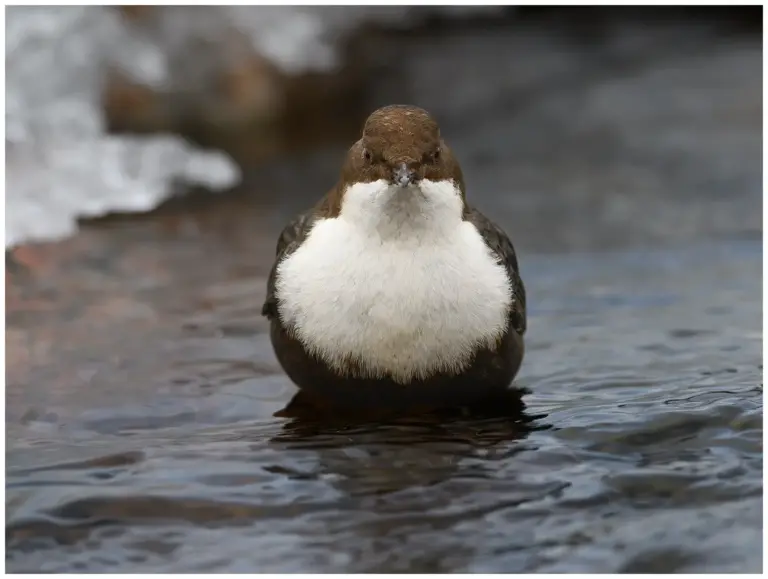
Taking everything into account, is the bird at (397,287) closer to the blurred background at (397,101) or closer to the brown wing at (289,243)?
the brown wing at (289,243)

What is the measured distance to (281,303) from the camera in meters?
4.32

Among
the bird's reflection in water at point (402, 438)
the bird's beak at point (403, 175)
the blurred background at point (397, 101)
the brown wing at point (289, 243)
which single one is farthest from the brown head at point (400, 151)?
the blurred background at point (397, 101)

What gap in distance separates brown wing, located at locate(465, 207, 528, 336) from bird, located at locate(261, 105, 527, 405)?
0.10 metres

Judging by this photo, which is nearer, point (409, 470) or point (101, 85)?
point (409, 470)

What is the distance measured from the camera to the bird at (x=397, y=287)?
4.08 m

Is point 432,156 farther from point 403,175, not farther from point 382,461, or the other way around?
point 382,461

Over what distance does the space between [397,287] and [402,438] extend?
501 millimetres

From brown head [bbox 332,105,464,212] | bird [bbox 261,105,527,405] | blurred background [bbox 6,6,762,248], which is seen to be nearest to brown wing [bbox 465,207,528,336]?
bird [bbox 261,105,527,405]

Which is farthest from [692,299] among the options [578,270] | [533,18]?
[533,18]

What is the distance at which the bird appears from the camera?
4.08 metres

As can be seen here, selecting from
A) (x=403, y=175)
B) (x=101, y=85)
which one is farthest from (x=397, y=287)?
(x=101, y=85)

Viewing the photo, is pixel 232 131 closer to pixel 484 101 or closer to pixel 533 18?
pixel 484 101

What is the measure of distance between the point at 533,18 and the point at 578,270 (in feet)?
21.3

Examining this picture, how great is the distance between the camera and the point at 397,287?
4102 millimetres
